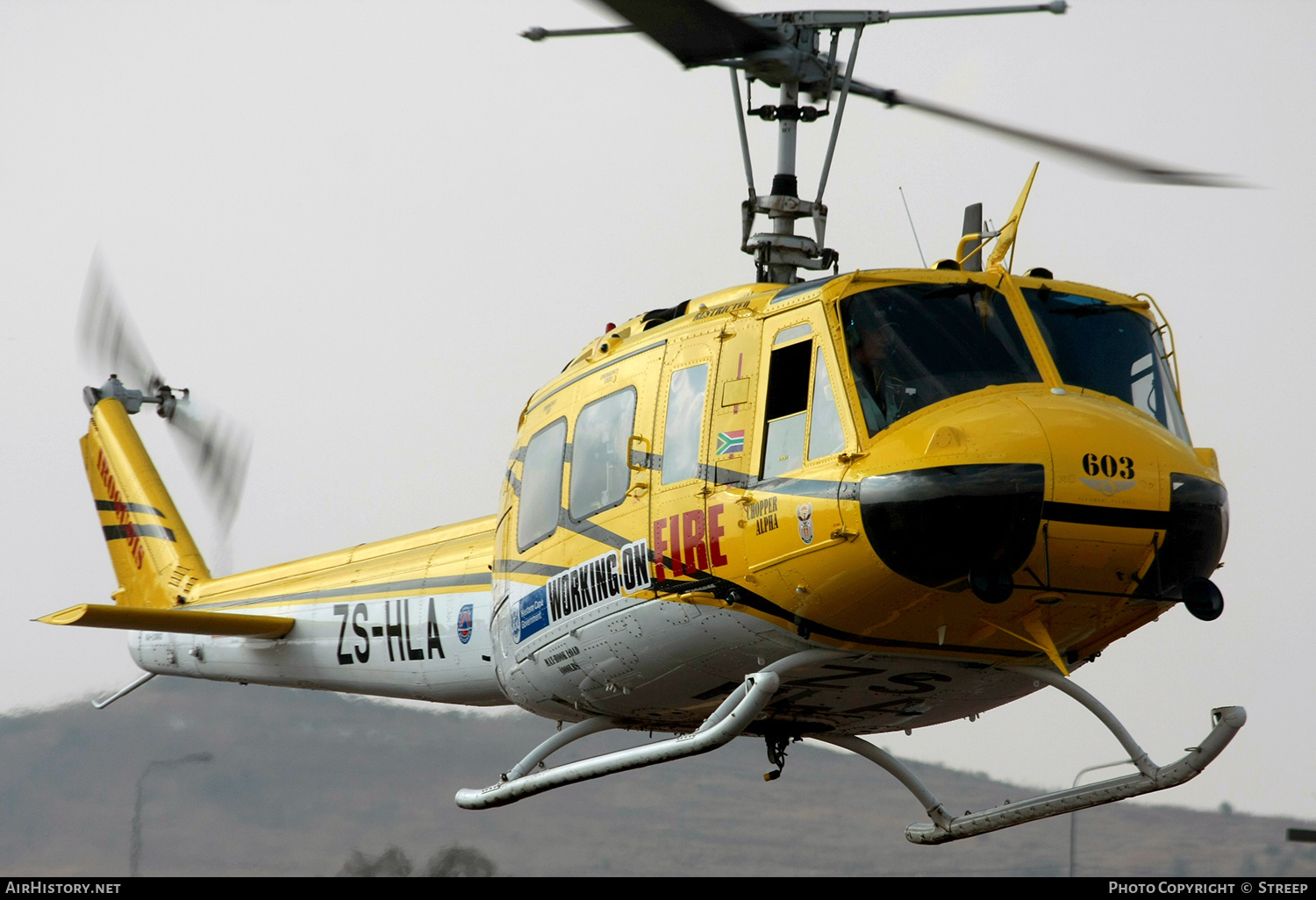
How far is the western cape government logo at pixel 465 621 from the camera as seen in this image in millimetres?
10539

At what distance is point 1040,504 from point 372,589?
21.9 ft

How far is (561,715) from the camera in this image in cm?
960

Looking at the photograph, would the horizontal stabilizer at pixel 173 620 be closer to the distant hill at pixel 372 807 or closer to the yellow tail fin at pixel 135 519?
the yellow tail fin at pixel 135 519

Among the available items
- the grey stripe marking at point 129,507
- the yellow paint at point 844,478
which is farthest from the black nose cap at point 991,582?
the grey stripe marking at point 129,507

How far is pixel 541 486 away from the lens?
917cm

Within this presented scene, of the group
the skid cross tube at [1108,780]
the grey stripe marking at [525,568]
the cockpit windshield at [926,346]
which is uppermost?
the cockpit windshield at [926,346]

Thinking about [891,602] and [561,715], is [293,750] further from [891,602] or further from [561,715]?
[891,602]

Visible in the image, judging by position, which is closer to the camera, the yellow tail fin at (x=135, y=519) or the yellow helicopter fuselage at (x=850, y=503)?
the yellow helicopter fuselage at (x=850, y=503)

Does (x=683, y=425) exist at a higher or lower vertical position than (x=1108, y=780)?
higher

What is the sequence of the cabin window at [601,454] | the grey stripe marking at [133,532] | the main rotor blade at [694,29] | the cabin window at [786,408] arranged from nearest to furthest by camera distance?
the main rotor blade at [694,29]
the cabin window at [786,408]
the cabin window at [601,454]
the grey stripe marking at [133,532]

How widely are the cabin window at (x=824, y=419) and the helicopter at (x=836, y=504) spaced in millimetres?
12

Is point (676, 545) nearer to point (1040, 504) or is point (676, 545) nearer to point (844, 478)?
point (844, 478)

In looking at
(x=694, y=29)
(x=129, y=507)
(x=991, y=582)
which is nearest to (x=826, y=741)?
(x=991, y=582)
